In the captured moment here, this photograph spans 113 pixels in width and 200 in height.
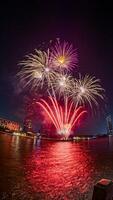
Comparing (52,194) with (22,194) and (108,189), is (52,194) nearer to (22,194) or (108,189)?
(22,194)

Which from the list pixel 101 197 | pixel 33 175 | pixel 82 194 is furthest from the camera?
pixel 33 175

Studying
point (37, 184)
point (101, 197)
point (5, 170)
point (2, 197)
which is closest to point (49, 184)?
point (37, 184)

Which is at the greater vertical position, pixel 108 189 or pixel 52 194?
A: pixel 108 189

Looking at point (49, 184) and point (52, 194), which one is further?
point (49, 184)

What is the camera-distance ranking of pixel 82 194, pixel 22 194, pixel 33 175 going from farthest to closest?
pixel 33 175
pixel 82 194
pixel 22 194

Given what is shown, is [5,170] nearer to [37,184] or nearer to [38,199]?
[37,184]

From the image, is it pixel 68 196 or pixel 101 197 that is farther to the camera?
pixel 68 196

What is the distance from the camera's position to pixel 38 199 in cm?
1437

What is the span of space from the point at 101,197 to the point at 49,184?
11.9 metres

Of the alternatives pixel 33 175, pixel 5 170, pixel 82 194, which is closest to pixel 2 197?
pixel 82 194

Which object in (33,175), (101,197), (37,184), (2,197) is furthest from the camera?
(33,175)

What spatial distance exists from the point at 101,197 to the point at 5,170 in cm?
1838

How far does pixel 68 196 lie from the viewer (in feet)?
51.7

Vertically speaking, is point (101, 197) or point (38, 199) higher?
point (101, 197)
